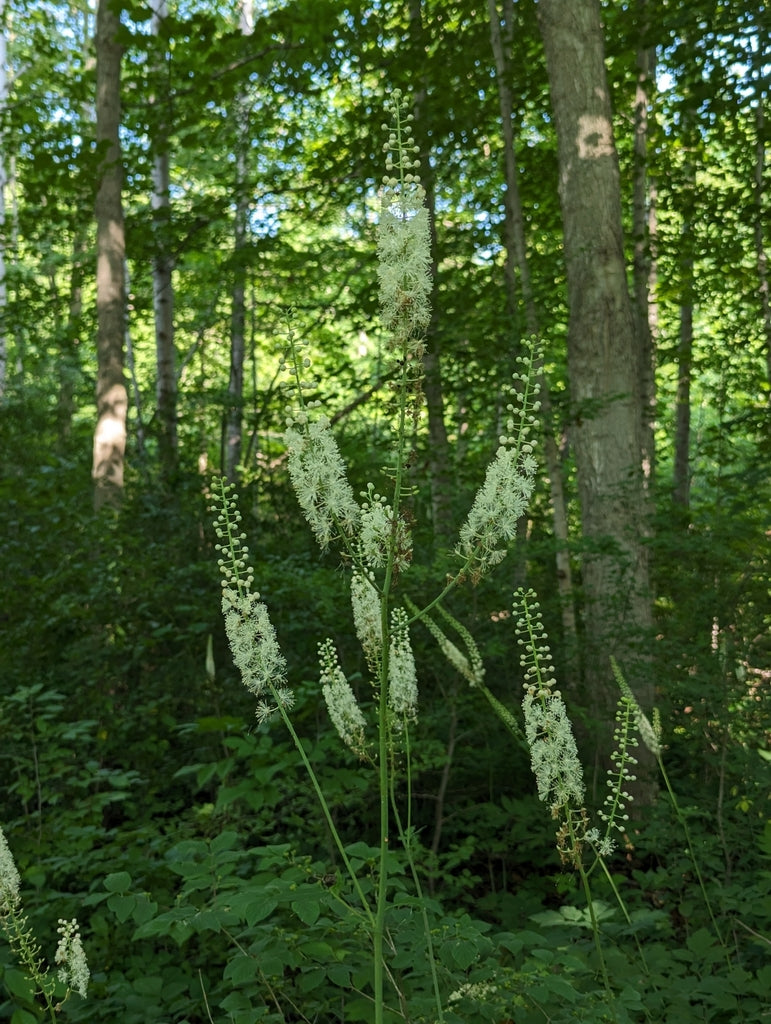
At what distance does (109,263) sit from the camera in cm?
863

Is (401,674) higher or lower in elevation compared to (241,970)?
higher

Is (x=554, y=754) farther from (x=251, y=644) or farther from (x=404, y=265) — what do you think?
(x=404, y=265)

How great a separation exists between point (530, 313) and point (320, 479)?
5.73 meters

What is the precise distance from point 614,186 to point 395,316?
17.1 ft

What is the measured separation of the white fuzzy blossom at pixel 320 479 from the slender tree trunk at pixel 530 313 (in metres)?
3.77

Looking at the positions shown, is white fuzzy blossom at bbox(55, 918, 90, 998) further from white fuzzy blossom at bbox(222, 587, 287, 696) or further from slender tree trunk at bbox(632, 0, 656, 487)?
slender tree trunk at bbox(632, 0, 656, 487)

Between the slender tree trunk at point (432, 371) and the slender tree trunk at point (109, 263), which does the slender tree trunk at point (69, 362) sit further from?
the slender tree trunk at point (432, 371)

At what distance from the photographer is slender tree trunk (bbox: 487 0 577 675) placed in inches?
271

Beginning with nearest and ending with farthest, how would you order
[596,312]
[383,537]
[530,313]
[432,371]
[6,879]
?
[383,537], [6,879], [596,312], [530,313], [432,371]

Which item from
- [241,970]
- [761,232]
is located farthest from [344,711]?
[761,232]

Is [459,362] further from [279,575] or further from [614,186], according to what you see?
[279,575]

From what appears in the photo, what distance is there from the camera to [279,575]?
598 centimetres

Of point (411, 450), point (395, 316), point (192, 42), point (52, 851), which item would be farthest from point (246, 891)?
point (192, 42)

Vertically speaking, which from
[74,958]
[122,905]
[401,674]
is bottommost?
[74,958]
